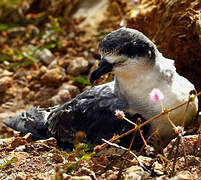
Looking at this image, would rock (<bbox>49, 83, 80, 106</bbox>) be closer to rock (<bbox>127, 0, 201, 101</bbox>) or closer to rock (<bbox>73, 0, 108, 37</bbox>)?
rock (<bbox>127, 0, 201, 101</bbox>)

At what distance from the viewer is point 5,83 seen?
574 cm

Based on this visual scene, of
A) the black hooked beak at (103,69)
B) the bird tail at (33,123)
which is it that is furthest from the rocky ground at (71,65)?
the black hooked beak at (103,69)

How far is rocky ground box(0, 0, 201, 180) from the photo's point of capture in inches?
120

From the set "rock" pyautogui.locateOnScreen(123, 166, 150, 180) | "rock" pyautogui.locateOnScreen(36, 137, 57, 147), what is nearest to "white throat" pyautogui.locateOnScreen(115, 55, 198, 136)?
"rock" pyautogui.locateOnScreen(123, 166, 150, 180)

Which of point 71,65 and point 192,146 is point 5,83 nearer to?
point 71,65

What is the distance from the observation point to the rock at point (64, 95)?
17.0 feet

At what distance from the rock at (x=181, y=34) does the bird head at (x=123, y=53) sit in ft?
3.42

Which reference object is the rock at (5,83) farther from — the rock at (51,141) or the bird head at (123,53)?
the bird head at (123,53)

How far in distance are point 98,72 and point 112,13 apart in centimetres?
316

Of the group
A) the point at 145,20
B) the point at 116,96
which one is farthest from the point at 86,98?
the point at 145,20

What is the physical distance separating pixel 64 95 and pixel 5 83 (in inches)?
41.2

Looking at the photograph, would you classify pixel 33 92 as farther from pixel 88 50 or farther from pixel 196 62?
pixel 196 62

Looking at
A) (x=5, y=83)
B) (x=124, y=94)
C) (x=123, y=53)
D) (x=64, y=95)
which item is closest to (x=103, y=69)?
(x=123, y=53)

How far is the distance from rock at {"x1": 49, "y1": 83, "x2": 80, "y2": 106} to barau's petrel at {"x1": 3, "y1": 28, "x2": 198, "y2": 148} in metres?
1.09
